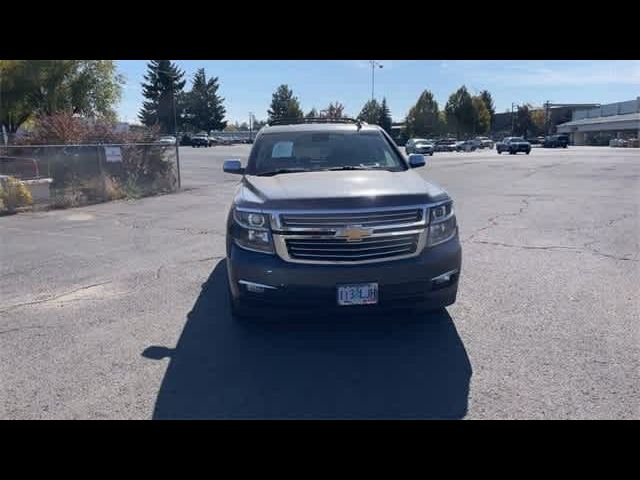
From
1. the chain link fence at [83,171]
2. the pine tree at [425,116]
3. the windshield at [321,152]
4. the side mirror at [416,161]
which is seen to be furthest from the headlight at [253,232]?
the pine tree at [425,116]

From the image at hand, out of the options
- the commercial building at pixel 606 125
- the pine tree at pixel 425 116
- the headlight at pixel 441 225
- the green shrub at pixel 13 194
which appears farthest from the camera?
the pine tree at pixel 425 116

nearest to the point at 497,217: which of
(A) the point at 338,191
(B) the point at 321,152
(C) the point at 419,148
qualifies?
(B) the point at 321,152

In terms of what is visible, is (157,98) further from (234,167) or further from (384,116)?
(234,167)

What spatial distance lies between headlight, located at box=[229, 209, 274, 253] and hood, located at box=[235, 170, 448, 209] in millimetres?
116

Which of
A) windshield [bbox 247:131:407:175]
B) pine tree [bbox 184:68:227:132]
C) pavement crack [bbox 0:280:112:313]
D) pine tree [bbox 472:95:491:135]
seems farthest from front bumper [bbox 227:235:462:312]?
pine tree [bbox 184:68:227:132]

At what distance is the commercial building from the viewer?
253ft

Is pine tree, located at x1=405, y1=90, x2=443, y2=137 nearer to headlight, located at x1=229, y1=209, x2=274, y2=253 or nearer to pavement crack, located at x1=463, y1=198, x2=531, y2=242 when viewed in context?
pavement crack, located at x1=463, y1=198, x2=531, y2=242

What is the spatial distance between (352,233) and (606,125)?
95210mm

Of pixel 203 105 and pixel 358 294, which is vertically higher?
A: pixel 203 105

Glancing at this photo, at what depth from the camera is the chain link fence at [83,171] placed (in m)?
13.3

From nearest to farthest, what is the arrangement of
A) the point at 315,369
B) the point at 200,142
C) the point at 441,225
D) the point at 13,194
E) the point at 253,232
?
the point at 315,369 < the point at 253,232 < the point at 441,225 < the point at 13,194 < the point at 200,142

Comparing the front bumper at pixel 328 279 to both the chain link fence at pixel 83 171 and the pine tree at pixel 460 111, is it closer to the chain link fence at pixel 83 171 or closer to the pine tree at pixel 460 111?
the chain link fence at pixel 83 171

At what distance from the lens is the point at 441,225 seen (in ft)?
13.4

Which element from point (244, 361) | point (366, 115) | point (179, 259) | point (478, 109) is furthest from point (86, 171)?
point (478, 109)
